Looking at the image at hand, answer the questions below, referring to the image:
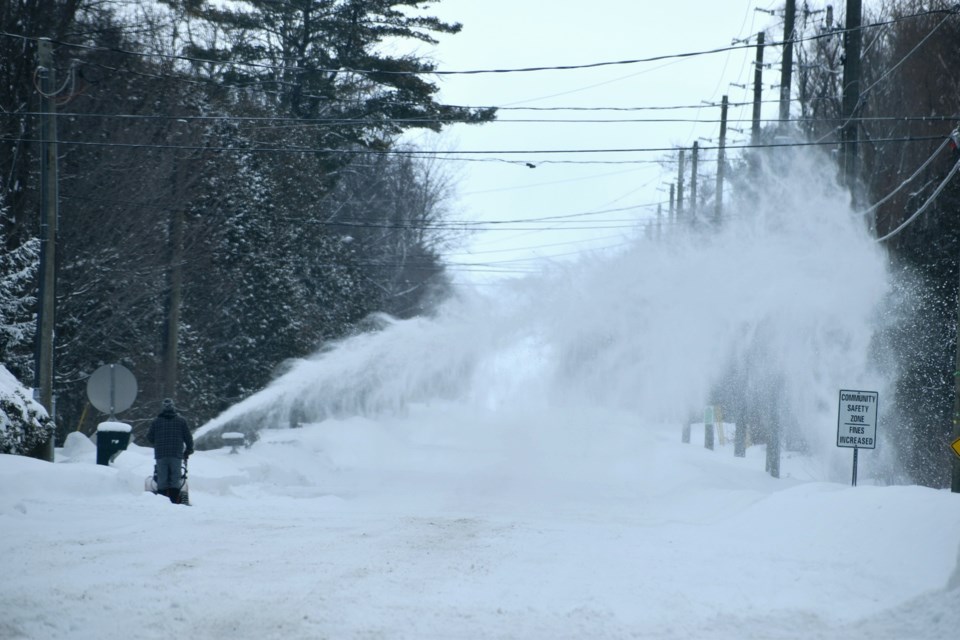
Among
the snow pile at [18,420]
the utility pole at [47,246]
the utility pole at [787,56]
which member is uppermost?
the utility pole at [787,56]

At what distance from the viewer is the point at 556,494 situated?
1994cm

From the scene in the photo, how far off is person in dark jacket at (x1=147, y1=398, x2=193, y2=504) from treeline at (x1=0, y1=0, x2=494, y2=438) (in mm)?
7563

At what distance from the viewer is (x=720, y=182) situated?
30.6 metres

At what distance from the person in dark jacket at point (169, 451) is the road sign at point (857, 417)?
9.93m

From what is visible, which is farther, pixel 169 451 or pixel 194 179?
pixel 194 179

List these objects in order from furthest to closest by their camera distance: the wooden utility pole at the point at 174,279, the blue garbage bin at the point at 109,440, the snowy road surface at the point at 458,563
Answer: the wooden utility pole at the point at 174,279, the blue garbage bin at the point at 109,440, the snowy road surface at the point at 458,563

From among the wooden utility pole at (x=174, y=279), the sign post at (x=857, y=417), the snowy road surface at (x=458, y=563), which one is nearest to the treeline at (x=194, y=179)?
the wooden utility pole at (x=174, y=279)

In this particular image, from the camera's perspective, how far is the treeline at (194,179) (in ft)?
77.6

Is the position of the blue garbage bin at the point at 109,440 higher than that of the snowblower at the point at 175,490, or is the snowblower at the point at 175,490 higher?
the blue garbage bin at the point at 109,440

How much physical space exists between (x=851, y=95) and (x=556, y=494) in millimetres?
9155

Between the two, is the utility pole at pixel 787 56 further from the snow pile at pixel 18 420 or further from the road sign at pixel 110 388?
the snow pile at pixel 18 420

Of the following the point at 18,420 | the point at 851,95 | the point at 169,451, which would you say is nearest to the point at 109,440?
the point at 18,420

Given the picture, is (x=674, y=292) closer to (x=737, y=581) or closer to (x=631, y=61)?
(x=631, y=61)

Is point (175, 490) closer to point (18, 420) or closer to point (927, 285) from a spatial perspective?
point (18, 420)
